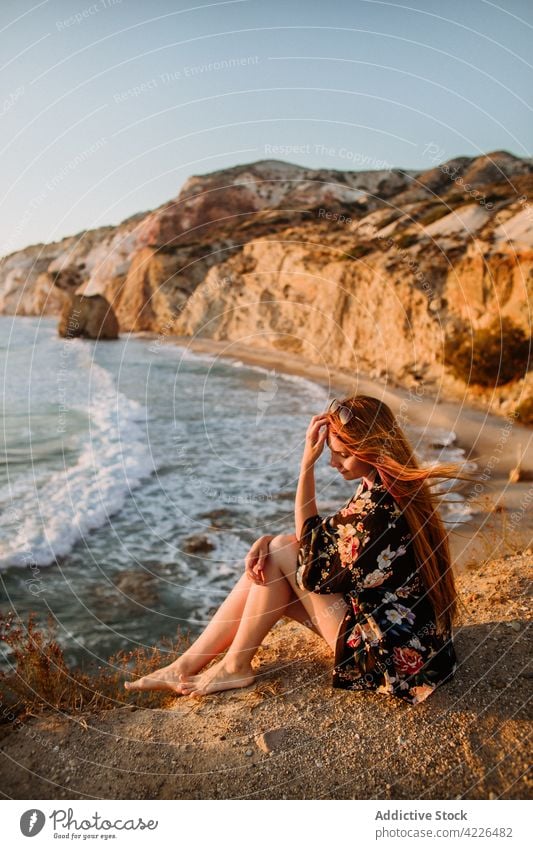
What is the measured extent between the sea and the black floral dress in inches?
32.0

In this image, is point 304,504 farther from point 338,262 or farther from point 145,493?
point 338,262

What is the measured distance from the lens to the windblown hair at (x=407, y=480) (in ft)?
9.62

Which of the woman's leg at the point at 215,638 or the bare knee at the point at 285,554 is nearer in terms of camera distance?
the bare knee at the point at 285,554

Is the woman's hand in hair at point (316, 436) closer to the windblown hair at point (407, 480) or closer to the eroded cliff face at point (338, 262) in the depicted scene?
the windblown hair at point (407, 480)

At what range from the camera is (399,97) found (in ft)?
19.2

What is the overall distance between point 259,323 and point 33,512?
13293 mm

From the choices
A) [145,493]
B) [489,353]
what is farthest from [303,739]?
[489,353]

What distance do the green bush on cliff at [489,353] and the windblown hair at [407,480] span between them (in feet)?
26.0

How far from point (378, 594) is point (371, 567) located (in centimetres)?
14

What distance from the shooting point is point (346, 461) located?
10.2 ft

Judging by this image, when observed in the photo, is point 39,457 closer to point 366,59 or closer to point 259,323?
point 366,59

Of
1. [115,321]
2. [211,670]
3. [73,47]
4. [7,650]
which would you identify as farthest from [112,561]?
[115,321]

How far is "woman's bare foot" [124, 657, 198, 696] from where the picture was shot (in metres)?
3.48

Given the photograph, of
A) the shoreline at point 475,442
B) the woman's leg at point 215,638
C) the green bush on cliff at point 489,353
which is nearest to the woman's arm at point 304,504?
the woman's leg at point 215,638
